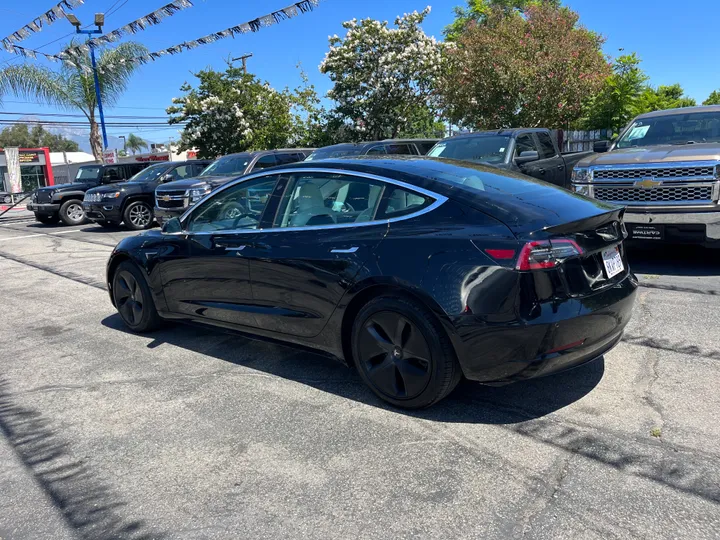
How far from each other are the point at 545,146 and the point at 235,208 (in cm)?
740

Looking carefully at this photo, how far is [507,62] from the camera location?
18.0m

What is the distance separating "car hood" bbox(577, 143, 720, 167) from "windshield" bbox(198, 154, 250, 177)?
870 centimetres

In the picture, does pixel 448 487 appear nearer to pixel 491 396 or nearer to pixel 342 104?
pixel 491 396

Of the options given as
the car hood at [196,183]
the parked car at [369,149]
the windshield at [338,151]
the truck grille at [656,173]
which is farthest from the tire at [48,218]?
the truck grille at [656,173]

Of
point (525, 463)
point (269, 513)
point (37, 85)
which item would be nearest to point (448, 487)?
point (525, 463)

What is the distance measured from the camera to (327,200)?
4.20 metres

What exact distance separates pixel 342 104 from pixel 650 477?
21.6 metres

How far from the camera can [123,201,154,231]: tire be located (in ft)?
50.7

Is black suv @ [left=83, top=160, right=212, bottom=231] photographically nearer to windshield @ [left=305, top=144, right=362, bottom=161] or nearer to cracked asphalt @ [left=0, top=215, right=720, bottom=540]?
windshield @ [left=305, top=144, right=362, bottom=161]

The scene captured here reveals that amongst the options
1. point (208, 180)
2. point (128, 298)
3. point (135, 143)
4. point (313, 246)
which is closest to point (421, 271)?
point (313, 246)

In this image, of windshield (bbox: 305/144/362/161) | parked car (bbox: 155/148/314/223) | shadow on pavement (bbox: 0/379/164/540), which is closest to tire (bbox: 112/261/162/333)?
shadow on pavement (bbox: 0/379/164/540)

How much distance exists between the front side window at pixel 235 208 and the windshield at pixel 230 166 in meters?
9.12

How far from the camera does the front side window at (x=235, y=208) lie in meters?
4.59

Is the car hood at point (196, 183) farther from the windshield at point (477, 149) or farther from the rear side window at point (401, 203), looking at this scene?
the rear side window at point (401, 203)
